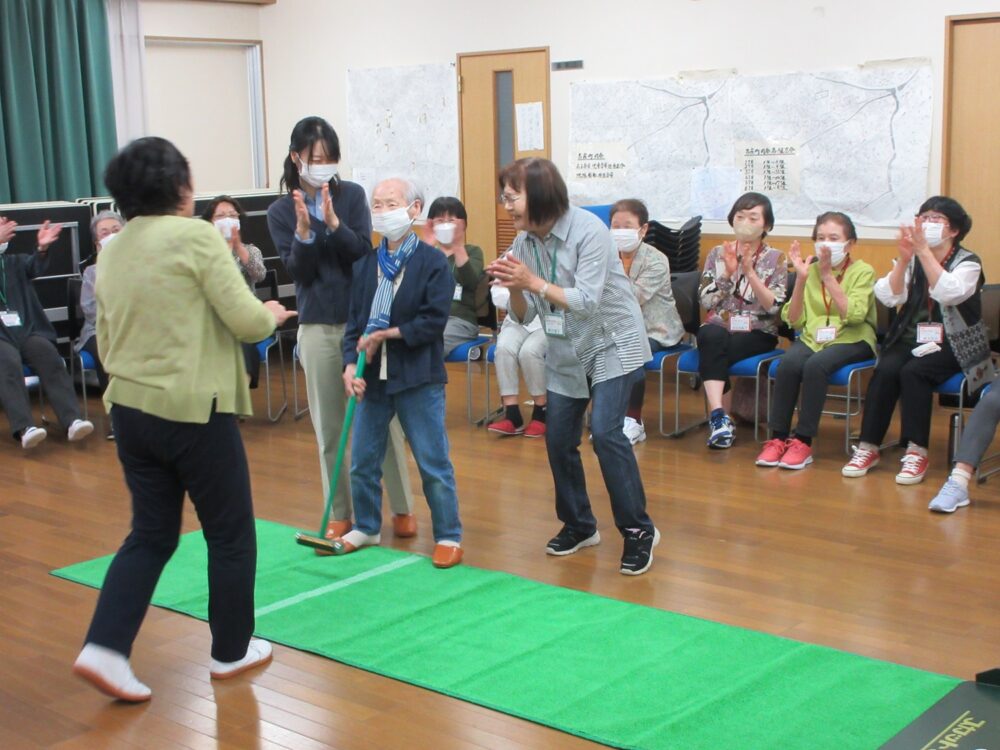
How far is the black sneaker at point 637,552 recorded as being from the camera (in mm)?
4125

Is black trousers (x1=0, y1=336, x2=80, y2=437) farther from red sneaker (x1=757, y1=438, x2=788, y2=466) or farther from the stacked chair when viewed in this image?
red sneaker (x1=757, y1=438, x2=788, y2=466)

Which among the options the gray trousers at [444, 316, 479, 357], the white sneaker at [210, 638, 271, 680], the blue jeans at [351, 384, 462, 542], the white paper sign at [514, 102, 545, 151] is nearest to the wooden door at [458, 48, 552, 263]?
the white paper sign at [514, 102, 545, 151]

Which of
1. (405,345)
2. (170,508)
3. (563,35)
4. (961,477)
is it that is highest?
(563,35)

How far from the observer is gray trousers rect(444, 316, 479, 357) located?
646 centimetres

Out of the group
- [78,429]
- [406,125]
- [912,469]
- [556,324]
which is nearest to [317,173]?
[556,324]

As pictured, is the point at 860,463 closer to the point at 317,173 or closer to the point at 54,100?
the point at 317,173

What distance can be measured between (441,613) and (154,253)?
1489mm

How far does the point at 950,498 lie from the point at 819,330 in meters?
1.17

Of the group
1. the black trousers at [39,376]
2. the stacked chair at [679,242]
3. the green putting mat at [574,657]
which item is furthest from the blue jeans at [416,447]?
the stacked chair at [679,242]

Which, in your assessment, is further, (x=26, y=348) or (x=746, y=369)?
Answer: (x=26, y=348)

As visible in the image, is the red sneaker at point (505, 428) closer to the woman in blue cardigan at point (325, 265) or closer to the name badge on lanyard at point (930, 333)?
the woman in blue cardigan at point (325, 265)

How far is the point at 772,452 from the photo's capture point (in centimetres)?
558

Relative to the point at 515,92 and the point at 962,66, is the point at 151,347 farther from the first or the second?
Result: the point at 515,92

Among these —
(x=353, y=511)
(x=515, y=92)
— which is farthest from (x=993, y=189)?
(x=353, y=511)
